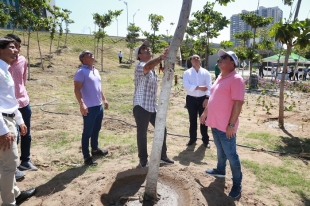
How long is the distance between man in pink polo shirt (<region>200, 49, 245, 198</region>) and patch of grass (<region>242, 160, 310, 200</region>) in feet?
2.83

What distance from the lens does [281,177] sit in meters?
3.76

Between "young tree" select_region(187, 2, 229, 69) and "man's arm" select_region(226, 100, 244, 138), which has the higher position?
"young tree" select_region(187, 2, 229, 69)

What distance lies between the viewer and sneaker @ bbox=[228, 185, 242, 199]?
3084 mm

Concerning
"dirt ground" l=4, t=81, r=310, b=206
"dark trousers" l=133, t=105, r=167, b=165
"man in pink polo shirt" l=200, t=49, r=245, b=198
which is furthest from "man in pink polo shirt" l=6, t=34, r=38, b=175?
"man in pink polo shirt" l=200, t=49, r=245, b=198

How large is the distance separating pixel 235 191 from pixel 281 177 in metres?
1.14

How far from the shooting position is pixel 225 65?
2.95 meters

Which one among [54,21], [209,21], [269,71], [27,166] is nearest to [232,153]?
[27,166]

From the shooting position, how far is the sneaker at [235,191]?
3.08 metres

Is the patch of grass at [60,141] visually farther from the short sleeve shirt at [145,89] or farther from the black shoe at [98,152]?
the short sleeve shirt at [145,89]

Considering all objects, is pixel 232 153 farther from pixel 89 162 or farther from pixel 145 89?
pixel 89 162

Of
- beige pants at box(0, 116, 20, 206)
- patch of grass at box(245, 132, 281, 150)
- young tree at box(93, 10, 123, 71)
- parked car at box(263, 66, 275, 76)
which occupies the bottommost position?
patch of grass at box(245, 132, 281, 150)

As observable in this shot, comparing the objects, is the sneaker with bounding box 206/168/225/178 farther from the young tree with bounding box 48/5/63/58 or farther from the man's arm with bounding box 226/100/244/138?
the young tree with bounding box 48/5/63/58

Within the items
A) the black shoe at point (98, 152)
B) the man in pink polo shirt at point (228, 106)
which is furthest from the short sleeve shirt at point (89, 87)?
the man in pink polo shirt at point (228, 106)

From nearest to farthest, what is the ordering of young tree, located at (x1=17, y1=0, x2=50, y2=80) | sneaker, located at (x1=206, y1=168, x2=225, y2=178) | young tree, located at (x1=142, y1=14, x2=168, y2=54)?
sneaker, located at (x1=206, y1=168, x2=225, y2=178) → young tree, located at (x1=17, y1=0, x2=50, y2=80) → young tree, located at (x1=142, y1=14, x2=168, y2=54)
